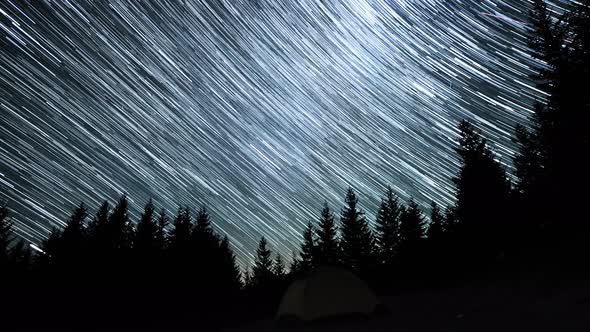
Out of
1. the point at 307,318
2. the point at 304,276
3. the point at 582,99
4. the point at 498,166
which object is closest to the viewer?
the point at 307,318

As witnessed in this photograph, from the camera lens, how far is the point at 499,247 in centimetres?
→ 1911

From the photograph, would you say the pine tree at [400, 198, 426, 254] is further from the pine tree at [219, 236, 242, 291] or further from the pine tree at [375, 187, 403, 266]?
the pine tree at [219, 236, 242, 291]

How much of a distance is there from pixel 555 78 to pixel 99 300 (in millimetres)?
29544

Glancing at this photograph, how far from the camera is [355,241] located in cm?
4244

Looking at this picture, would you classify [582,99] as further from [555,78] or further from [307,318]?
[307,318]

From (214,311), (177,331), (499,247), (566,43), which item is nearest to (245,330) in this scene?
(177,331)

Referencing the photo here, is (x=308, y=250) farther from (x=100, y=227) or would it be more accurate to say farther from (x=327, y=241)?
(x=100, y=227)

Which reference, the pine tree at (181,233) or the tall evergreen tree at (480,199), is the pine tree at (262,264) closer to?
the pine tree at (181,233)

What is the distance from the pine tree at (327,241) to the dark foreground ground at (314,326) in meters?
22.9

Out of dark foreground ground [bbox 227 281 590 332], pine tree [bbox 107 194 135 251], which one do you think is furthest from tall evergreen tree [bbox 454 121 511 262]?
pine tree [bbox 107 194 135 251]

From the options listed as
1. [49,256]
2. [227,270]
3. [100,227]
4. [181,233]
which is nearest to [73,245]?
[100,227]

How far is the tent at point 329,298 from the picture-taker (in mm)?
10164

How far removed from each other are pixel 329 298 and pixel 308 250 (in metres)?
39.5

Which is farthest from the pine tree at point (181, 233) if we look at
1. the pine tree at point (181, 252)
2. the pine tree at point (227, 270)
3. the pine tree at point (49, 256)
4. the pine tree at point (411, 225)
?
the pine tree at point (411, 225)
